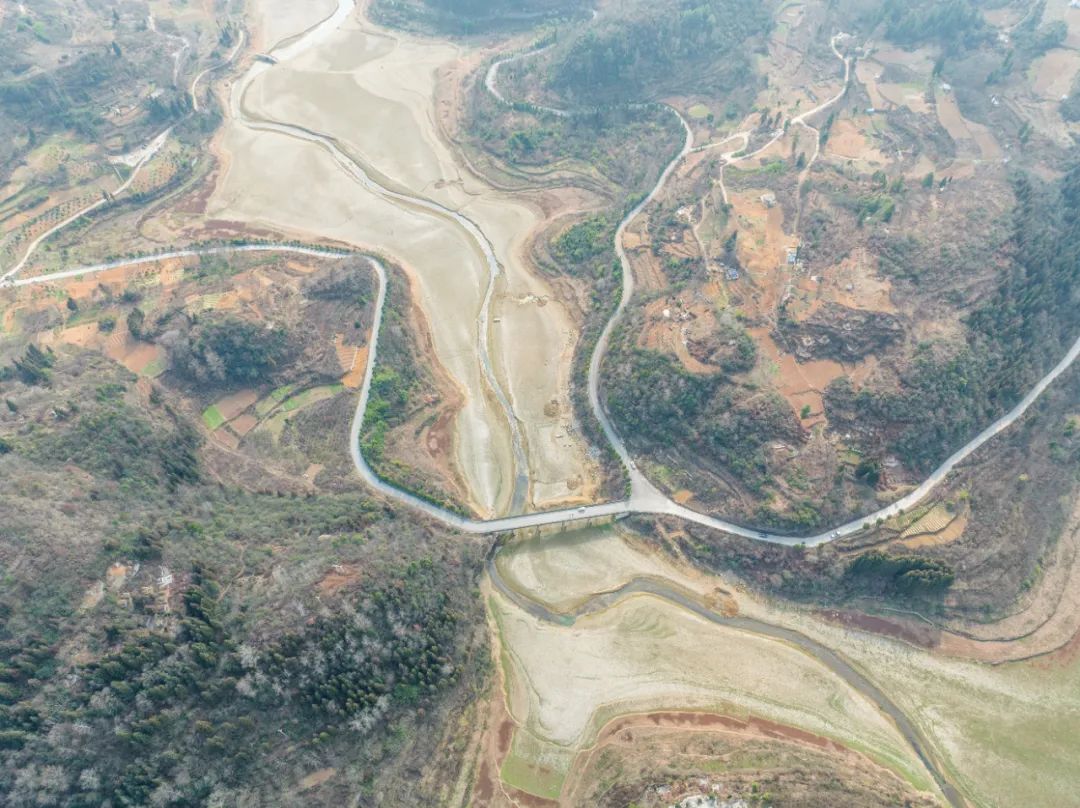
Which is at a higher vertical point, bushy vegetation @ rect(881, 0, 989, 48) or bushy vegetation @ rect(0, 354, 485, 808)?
bushy vegetation @ rect(881, 0, 989, 48)

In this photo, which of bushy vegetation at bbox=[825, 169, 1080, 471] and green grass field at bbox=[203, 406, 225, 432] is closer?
bushy vegetation at bbox=[825, 169, 1080, 471]

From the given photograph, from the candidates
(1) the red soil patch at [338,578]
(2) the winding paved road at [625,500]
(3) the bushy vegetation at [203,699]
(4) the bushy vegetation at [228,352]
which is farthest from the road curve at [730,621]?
(4) the bushy vegetation at [228,352]

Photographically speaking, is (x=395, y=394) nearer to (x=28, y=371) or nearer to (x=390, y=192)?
(x=28, y=371)

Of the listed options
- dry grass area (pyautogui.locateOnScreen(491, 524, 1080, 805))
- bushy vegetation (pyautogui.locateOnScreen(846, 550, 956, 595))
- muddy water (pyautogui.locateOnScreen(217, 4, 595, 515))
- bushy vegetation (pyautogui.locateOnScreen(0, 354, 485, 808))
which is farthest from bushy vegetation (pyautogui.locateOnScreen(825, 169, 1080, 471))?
bushy vegetation (pyautogui.locateOnScreen(0, 354, 485, 808))

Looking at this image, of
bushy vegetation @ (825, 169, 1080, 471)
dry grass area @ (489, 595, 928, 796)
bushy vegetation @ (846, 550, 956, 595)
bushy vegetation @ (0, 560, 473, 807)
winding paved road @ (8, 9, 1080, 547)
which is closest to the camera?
bushy vegetation @ (0, 560, 473, 807)

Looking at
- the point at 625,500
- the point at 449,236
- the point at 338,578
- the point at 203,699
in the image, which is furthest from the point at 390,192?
the point at 203,699

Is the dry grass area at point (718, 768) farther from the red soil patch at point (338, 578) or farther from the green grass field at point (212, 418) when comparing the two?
the green grass field at point (212, 418)

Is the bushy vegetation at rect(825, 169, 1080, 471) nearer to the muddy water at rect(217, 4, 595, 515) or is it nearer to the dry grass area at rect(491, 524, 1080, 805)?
the dry grass area at rect(491, 524, 1080, 805)

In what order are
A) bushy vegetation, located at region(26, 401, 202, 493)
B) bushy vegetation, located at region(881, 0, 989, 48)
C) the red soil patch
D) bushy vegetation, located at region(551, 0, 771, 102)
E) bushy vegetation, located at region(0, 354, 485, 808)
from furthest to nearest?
bushy vegetation, located at region(881, 0, 989, 48) → bushy vegetation, located at region(551, 0, 771, 102) → bushy vegetation, located at region(26, 401, 202, 493) → the red soil patch → bushy vegetation, located at region(0, 354, 485, 808)
